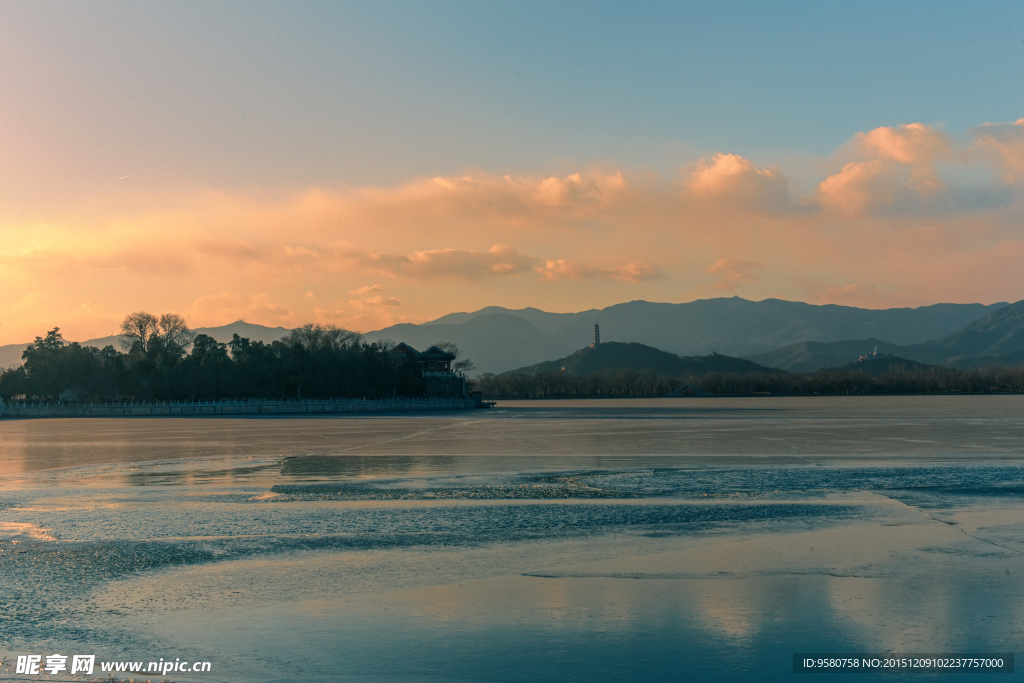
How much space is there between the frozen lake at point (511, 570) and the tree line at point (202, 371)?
109 metres

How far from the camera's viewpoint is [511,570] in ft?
40.4

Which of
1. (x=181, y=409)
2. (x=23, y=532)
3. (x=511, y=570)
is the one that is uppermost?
(x=23, y=532)

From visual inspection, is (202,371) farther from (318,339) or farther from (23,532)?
(23,532)

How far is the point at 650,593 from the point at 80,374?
473 ft

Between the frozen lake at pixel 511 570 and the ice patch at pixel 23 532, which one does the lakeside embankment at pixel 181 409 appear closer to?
the frozen lake at pixel 511 570

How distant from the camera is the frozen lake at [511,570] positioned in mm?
8539

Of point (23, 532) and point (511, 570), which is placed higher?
point (23, 532)

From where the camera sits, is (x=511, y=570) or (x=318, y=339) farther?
(x=318, y=339)

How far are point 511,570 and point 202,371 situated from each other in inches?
5029

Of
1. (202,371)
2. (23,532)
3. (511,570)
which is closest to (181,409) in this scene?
(202,371)

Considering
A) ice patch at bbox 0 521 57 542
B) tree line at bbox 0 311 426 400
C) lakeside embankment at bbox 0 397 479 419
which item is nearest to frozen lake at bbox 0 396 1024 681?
ice patch at bbox 0 521 57 542

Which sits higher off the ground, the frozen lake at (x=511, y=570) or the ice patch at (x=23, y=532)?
the ice patch at (x=23, y=532)

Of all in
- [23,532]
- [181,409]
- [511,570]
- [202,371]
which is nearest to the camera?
Result: [511,570]

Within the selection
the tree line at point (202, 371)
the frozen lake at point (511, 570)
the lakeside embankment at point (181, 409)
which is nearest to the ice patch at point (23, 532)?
the frozen lake at point (511, 570)
